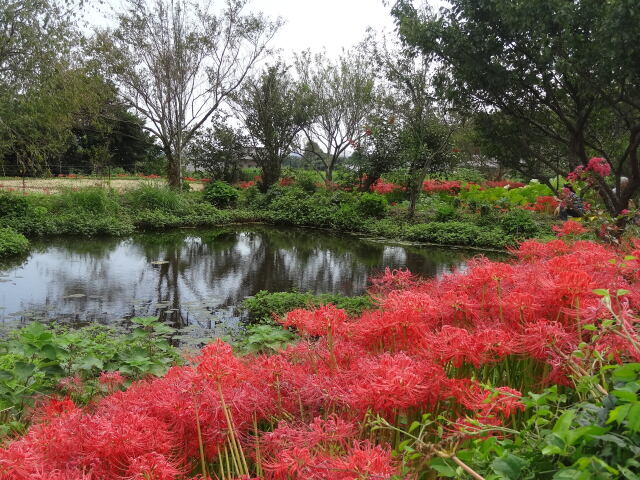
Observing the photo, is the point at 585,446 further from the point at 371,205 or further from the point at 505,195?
the point at 505,195

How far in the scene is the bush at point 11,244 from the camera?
9719mm

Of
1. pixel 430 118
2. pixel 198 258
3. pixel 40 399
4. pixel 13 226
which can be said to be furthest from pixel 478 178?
pixel 40 399

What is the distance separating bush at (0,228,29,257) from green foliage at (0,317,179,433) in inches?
270

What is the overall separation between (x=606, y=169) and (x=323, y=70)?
19.7m

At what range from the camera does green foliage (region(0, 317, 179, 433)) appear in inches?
108

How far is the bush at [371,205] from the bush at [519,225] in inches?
155

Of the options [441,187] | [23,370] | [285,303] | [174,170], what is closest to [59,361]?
[23,370]

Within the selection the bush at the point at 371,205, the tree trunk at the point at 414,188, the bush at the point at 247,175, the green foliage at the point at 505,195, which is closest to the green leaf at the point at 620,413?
the tree trunk at the point at 414,188

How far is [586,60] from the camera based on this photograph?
6.11 m

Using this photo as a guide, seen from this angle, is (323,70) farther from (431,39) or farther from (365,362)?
(365,362)

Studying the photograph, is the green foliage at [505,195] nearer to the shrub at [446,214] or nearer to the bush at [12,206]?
the shrub at [446,214]

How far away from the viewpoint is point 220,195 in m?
18.5

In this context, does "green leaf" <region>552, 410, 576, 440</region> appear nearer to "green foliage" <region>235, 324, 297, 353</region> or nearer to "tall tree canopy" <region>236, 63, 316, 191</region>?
"green foliage" <region>235, 324, 297, 353</region>

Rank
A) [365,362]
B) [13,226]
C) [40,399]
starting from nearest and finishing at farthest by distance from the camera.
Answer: [365,362]
[40,399]
[13,226]
